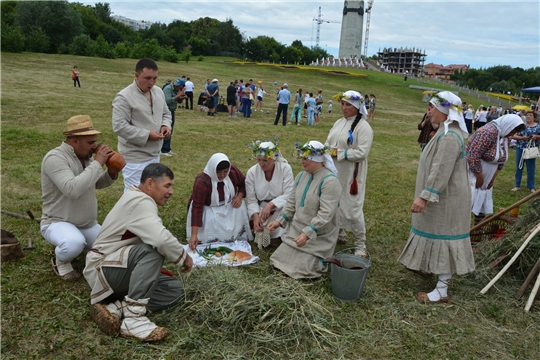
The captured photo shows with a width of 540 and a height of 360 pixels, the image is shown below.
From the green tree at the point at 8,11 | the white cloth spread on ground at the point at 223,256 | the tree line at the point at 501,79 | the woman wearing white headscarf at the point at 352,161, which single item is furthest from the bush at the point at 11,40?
the tree line at the point at 501,79

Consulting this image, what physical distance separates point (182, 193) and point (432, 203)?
430 cm

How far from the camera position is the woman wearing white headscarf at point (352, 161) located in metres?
4.72

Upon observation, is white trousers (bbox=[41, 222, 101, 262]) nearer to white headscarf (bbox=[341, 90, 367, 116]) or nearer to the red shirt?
the red shirt

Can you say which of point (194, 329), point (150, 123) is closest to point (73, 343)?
point (194, 329)

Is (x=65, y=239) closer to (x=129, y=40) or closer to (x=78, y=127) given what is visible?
(x=78, y=127)

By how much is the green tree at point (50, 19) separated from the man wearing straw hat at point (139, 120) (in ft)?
148

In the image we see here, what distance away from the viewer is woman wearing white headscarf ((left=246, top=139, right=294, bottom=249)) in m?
4.96

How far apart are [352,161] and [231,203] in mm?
1553

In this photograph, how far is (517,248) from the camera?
14.0ft

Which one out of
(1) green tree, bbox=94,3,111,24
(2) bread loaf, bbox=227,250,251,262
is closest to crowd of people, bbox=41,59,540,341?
(2) bread loaf, bbox=227,250,251,262

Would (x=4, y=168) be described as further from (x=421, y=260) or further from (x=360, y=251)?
(x=421, y=260)

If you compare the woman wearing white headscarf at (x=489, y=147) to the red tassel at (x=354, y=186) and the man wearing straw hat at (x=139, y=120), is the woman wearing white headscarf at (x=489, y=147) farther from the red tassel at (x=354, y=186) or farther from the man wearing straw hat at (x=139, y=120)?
the man wearing straw hat at (x=139, y=120)

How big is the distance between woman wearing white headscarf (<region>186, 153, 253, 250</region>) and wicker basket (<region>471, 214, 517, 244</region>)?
9.66 ft

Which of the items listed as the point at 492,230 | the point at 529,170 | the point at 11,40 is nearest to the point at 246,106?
the point at 529,170
